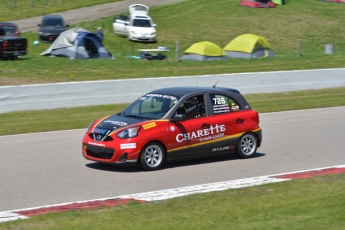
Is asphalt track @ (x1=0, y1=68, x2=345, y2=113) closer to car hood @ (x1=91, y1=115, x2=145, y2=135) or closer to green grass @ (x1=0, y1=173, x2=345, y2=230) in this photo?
car hood @ (x1=91, y1=115, x2=145, y2=135)

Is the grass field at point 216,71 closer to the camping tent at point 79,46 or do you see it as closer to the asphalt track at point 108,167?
the camping tent at point 79,46

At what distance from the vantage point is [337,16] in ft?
162

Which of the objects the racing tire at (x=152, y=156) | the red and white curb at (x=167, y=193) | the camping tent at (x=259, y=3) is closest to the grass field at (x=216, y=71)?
the red and white curb at (x=167, y=193)

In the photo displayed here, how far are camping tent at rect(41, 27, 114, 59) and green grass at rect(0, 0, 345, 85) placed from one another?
0.79 metres

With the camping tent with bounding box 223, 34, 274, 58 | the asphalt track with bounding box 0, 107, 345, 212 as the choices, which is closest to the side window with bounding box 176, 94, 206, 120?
the asphalt track with bounding box 0, 107, 345, 212

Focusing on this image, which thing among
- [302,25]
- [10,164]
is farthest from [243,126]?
[302,25]

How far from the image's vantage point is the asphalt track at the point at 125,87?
18.1 metres

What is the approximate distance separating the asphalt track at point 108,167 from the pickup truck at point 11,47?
12.2m

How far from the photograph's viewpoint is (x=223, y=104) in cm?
1160

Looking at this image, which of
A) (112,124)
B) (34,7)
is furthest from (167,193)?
(34,7)

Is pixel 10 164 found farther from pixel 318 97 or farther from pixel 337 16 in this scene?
pixel 337 16

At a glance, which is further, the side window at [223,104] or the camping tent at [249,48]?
the camping tent at [249,48]

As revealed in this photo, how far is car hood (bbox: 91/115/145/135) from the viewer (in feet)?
34.2

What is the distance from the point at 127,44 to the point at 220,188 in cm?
2865
